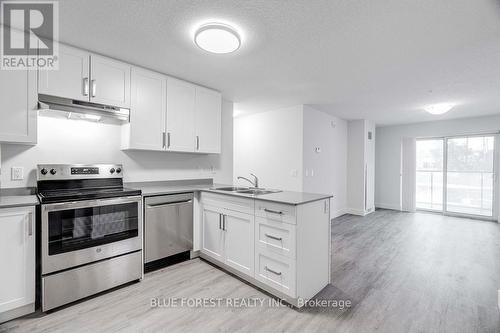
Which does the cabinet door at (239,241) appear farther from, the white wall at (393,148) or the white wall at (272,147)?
the white wall at (393,148)

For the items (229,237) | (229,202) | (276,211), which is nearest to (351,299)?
(276,211)

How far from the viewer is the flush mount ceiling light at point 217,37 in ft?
6.15

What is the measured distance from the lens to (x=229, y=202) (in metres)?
2.61

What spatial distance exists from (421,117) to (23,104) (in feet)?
23.3

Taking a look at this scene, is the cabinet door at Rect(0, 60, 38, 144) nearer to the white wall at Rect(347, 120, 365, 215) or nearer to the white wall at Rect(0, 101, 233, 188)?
the white wall at Rect(0, 101, 233, 188)

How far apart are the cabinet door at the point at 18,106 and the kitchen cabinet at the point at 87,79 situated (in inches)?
3.6

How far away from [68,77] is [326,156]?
4616 mm

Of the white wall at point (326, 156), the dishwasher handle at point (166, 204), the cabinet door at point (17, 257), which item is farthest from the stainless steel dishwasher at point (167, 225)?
the white wall at point (326, 156)

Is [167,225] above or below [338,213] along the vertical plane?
above

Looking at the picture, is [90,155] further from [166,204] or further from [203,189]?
[203,189]

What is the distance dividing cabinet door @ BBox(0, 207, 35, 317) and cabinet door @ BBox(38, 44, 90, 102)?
3.68 ft

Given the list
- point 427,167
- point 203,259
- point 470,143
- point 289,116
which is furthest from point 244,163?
point 470,143

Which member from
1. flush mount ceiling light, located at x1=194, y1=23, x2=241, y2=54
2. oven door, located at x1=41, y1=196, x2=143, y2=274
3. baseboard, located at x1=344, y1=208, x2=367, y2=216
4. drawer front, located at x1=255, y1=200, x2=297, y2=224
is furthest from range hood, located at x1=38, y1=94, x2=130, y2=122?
baseboard, located at x1=344, y1=208, x2=367, y2=216

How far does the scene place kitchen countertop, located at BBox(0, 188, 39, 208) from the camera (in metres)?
1.78
